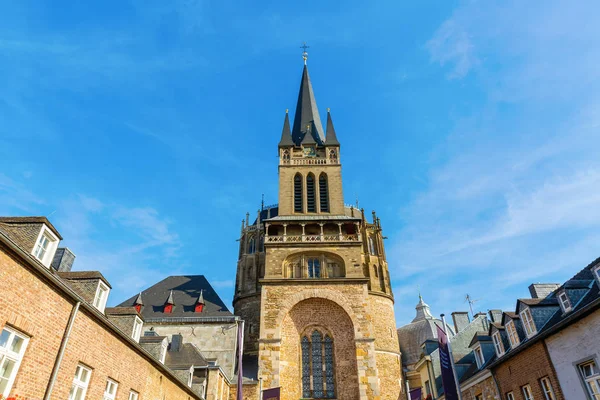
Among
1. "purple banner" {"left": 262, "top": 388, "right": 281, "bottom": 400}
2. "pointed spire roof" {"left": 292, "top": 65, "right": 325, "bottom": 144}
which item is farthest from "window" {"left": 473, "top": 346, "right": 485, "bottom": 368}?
"pointed spire roof" {"left": 292, "top": 65, "right": 325, "bottom": 144}

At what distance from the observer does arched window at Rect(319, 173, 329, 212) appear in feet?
97.5

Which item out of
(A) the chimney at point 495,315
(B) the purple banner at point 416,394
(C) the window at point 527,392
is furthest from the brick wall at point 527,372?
(A) the chimney at point 495,315

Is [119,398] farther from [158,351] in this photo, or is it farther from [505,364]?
[505,364]

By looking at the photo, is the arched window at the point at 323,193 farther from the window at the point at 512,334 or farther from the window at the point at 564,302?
the window at the point at 564,302

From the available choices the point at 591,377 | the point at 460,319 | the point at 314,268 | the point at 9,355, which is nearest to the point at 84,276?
the point at 9,355

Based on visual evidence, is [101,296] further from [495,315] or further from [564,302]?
[495,315]

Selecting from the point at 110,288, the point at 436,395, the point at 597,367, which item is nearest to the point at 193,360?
the point at 110,288

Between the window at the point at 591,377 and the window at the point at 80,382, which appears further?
the window at the point at 591,377

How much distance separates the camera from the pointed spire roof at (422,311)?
44.3 metres

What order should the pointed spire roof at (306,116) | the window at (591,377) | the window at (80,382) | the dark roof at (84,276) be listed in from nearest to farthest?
the window at (80,382) < the window at (591,377) < the dark roof at (84,276) < the pointed spire roof at (306,116)

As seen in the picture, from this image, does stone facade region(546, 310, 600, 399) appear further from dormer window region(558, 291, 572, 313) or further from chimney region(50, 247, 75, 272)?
chimney region(50, 247, 75, 272)

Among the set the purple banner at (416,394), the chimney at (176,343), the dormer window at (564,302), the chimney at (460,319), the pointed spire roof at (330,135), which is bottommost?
the purple banner at (416,394)

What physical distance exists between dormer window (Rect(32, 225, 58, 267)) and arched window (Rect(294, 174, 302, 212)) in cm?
2103

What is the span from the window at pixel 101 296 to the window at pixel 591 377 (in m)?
13.3
